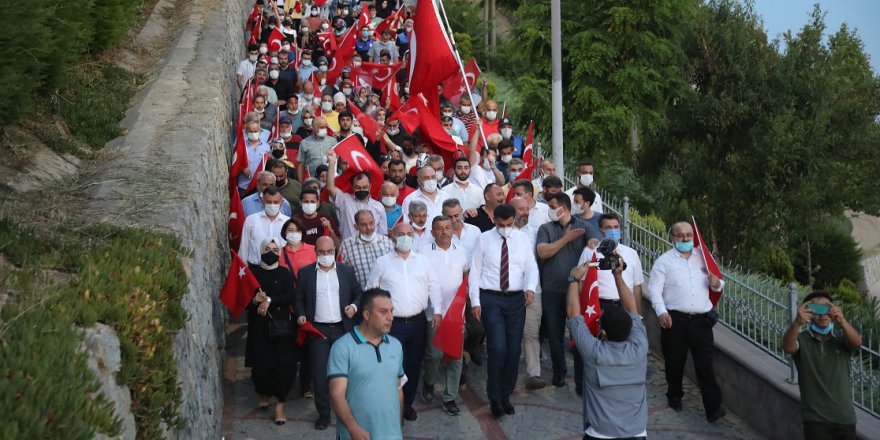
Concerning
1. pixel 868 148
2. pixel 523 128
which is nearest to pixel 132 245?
pixel 523 128

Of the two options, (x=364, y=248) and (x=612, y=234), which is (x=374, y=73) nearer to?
(x=364, y=248)

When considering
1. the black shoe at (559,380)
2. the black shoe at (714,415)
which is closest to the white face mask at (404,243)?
the black shoe at (559,380)

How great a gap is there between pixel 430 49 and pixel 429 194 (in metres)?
3.15

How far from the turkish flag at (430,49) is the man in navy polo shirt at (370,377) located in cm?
785

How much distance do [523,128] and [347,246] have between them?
41.8 feet

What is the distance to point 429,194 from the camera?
10922 millimetres

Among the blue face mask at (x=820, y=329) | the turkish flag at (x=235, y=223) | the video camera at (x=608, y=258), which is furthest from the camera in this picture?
the turkish flag at (x=235, y=223)

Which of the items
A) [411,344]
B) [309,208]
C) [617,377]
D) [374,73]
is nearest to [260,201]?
[309,208]

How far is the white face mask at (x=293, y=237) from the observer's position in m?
9.24

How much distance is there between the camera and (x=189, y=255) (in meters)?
7.50

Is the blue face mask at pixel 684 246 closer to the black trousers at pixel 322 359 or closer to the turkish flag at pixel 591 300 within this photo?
the turkish flag at pixel 591 300

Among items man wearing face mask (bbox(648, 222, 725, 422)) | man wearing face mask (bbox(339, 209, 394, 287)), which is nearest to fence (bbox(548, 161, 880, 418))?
man wearing face mask (bbox(648, 222, 725, 422))

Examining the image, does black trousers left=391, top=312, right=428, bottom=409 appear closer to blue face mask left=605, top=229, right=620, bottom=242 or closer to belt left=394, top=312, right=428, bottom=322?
belt left=394, top=312, right=428, bottom=322

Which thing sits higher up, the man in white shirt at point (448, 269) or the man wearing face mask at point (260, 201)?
the man wearing face mask at point (260, 201)
